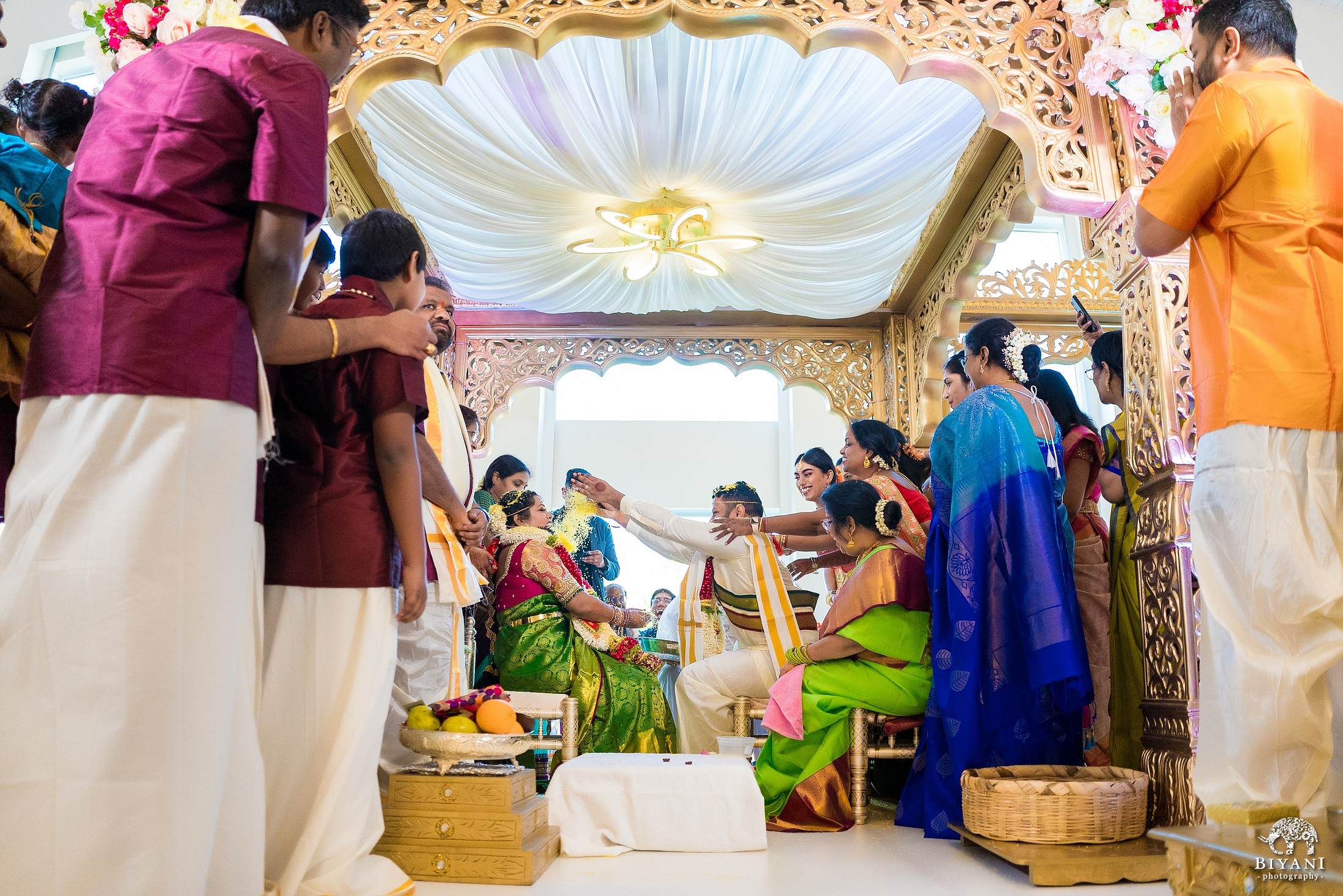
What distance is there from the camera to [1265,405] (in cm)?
205

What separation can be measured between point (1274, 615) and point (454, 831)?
185cm

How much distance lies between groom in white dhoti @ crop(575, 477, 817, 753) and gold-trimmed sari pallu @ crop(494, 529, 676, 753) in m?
0.28

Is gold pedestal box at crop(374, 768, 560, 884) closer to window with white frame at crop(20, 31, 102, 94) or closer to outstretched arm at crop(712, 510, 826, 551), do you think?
outstretched arm at crop(712, 510, 826, 551)

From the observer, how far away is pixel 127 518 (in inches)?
57.7

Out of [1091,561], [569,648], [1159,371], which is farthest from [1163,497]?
[569,648]

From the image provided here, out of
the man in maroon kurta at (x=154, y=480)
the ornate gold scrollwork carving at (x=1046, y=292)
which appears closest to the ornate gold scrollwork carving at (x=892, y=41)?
the man in maroon kurta at (x=154, y=480)

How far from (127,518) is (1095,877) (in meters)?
2.31

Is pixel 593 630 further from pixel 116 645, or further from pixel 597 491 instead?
pixel 116 645

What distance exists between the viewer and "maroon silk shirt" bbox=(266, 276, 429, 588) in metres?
2.05

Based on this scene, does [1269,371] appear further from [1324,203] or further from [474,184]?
[474,184]

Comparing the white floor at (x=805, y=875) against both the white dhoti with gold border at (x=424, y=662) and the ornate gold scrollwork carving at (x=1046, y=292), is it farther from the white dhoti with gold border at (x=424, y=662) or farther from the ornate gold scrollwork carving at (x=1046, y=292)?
the ornate gold scrollwork carving at (x=1046, y=292)

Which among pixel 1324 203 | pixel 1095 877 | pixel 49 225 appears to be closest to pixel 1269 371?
pixel 1324 203

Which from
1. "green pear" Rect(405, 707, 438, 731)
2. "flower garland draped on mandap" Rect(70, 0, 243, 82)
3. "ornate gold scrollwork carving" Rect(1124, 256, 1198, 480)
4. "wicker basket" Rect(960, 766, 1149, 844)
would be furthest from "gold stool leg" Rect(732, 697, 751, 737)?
"flower garland draped on mandap" Rect(70, 0, 243, 82)

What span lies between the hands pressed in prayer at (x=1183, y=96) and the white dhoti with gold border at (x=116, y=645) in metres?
2.31
